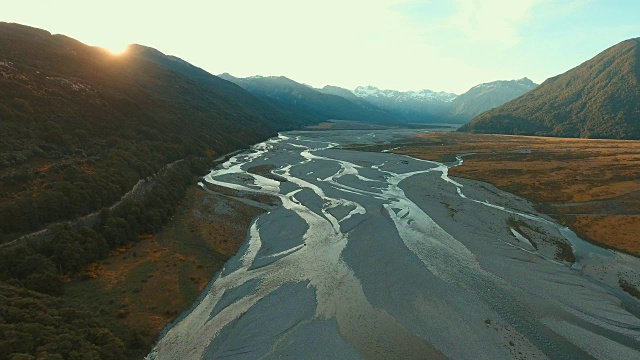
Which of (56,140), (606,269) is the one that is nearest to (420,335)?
(606,269)

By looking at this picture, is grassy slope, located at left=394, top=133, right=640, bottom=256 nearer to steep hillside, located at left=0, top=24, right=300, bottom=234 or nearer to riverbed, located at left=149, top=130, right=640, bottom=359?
riverbed, located at left=149, top=130, right=640, bottom=359

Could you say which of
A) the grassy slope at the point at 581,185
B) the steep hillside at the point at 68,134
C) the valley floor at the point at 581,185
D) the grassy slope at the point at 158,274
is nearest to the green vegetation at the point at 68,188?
the steep hillside at the point at 68,134

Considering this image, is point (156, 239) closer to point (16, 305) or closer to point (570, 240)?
point (16, 305)

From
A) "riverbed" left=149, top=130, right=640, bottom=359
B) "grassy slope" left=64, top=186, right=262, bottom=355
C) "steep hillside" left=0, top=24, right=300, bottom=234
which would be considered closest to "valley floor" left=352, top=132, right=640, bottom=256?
"riverbed" left=149, top=130, right=640, bottom=359

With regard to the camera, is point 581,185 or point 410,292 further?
point 581,185

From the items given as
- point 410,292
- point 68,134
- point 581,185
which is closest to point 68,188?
point 68,134

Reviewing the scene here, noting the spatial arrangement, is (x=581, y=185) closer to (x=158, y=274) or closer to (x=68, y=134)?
(x=158, y=274)

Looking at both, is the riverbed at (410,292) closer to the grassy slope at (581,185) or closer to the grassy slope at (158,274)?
the grassy slope at (158,274)

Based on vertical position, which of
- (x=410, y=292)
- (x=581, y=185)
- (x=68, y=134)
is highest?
(x=68, y=134)
